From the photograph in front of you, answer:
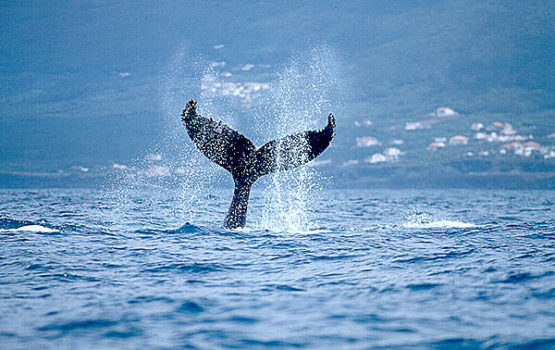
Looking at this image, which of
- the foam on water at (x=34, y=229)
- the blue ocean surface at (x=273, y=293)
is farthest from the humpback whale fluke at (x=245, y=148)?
the foam on water at (x=34, y=229)

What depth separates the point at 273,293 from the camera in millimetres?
7070

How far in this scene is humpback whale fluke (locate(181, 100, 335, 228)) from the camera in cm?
1080

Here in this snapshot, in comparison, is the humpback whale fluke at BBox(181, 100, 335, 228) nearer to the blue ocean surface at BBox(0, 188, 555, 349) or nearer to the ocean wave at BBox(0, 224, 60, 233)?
the blue ocean surface at BBox(0, 188, 555, 349)

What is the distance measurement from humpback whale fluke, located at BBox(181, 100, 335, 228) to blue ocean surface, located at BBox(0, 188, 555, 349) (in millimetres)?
1461

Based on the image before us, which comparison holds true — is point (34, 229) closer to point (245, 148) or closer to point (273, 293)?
point (245, 148)

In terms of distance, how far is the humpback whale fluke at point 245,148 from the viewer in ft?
35.4

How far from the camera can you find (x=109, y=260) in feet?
30.4

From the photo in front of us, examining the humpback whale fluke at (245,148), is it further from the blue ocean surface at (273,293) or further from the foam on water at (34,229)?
the foam on water at (34,229)

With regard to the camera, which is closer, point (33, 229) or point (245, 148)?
point (245, 148)

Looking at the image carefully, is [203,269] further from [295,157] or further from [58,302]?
[295,157]

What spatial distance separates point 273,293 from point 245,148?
16.1ft

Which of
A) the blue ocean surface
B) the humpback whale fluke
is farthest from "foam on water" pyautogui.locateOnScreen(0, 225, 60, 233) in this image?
the humpback whale fluke

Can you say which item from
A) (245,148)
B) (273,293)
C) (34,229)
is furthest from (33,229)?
(273,293)

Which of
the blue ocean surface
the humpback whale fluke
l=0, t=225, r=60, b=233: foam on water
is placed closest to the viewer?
the blue ocean surface
